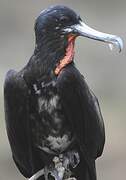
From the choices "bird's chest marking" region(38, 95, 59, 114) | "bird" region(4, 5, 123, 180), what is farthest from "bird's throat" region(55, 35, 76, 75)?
"bird's chest marking" region(38, 95, 59, 114)

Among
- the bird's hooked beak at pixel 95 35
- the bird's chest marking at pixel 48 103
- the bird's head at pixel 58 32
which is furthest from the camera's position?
the bird's chest marking at pixel 48 103

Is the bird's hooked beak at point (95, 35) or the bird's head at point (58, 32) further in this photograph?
the bird's head at point (58, 32)

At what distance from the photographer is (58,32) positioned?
3127mm

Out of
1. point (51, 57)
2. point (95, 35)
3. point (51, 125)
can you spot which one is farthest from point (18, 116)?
point (95, 35)

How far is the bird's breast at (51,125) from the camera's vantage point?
3217mm

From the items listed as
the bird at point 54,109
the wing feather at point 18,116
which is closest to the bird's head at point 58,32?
the bird at point 54,109

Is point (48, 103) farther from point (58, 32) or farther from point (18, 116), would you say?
point (58, 32)

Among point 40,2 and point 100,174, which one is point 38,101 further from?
point 40,2

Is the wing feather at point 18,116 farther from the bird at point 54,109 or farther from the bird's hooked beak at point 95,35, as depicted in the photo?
the bird's hooked beak at point 95,35

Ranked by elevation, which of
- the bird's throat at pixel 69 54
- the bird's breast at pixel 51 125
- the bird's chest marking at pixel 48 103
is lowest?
the bird's breast at pixel 51 125

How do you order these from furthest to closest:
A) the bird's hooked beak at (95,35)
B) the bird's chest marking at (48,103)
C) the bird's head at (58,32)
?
1. the bird's chest marking at (48,103)
2. the bird's head at (58,32)
3. the bird's hooked beak at (95,35)

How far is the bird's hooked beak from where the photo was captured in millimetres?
2986

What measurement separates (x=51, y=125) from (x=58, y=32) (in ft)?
0.89

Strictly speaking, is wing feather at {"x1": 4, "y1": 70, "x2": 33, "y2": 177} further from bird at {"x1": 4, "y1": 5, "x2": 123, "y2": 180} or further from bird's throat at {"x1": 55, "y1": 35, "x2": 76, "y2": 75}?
bird's throat at {"x1": 55, "y1": 35, "x2": 76, "y2": 75}
